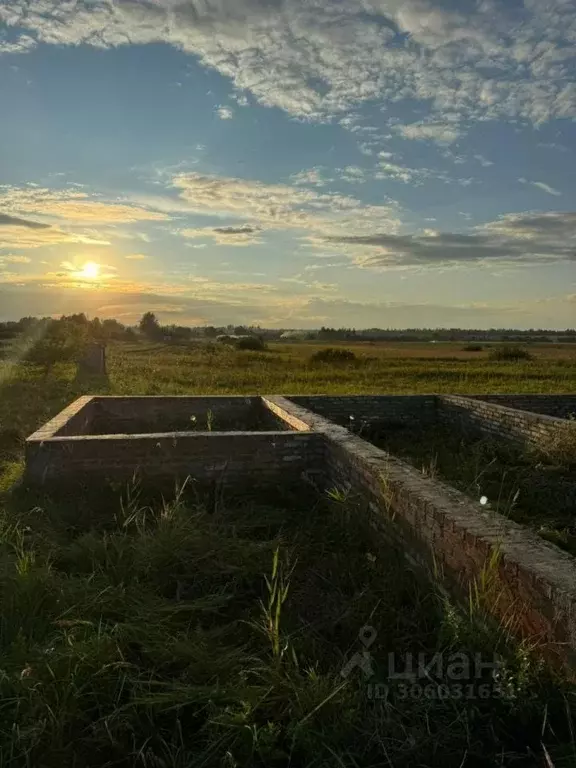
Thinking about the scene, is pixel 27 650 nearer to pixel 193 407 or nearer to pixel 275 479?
pixel 275 479

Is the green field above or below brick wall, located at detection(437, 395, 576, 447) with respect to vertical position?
below

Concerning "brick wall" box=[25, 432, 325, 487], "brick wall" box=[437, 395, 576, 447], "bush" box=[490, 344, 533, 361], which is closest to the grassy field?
"brick wall" box=[25, 432, 325, 487]

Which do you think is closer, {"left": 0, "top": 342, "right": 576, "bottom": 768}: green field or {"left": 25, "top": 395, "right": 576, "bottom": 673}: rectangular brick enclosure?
{"left": 0, "top": 342, "right": 576, "bottom": 768}: green field

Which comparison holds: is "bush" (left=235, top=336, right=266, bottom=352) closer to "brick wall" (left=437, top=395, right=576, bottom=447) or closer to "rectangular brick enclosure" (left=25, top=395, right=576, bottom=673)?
"brick wall" (left=437, top=395, right=576, bottom=447)

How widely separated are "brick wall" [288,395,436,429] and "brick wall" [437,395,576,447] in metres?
0.41

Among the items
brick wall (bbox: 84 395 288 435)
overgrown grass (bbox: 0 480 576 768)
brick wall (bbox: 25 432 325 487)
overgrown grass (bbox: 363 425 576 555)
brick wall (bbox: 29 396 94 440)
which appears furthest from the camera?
brick wall (bbox: 84 395 288 435)

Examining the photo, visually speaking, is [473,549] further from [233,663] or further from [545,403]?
[545,403]

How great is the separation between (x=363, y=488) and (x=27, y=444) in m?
3.06

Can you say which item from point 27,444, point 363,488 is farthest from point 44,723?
point 27,444

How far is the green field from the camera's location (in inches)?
91.0

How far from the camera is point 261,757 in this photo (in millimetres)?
2264

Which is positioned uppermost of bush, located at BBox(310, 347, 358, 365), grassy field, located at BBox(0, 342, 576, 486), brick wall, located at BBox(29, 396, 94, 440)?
brick wall, located at BBox(29, 396, 94, 440)

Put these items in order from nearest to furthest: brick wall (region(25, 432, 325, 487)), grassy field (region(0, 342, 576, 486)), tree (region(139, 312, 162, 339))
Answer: brick wall (region(25, 432, 325, 487))
grassy field (region(0, 342, 576, 486))
tree (region(139, 312, 162, 339))

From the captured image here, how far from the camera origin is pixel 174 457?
555 cm
